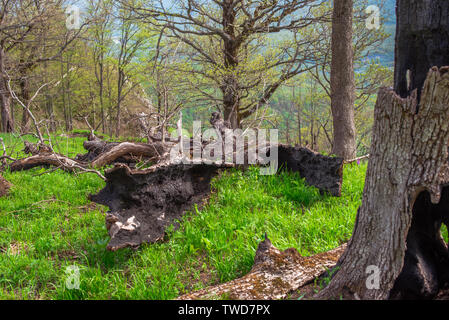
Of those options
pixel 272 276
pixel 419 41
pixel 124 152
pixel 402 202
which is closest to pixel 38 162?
pixel 124 152

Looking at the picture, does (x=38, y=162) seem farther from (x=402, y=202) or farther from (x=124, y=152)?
(x=402, y=202)

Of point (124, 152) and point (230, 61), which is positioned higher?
point (230, 61)

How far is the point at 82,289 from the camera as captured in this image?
9.20 ft

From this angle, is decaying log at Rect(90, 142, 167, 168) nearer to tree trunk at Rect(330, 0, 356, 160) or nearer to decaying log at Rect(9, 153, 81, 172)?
decaying log at Rect(9, 153, 81, 172)

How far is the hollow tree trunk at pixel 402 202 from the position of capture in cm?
172

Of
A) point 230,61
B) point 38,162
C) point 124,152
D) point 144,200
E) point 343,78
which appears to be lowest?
point 144,200

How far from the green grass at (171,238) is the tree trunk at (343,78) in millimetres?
1469

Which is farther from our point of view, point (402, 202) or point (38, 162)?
point (38, 162)

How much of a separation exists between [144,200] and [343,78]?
193 inches

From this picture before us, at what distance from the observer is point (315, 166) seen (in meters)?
4.90

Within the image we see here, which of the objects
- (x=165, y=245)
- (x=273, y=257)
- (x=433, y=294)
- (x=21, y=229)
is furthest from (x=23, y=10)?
(x=433, y=294)

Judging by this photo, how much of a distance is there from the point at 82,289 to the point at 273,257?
1763 mm

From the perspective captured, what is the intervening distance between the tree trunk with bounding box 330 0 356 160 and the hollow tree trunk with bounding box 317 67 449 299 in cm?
477
